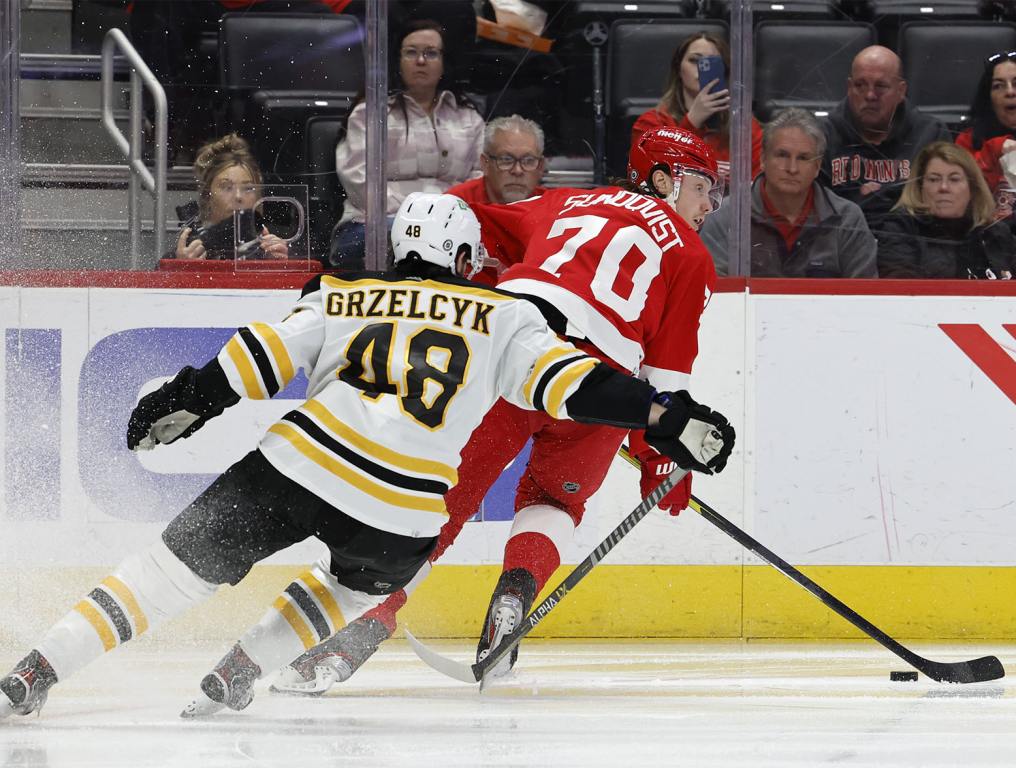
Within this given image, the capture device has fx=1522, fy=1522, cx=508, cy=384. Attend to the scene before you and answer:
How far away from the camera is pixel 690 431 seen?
2609mm

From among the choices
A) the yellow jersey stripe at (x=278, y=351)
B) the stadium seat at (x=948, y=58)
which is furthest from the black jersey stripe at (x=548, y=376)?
the stadium seat at (x=948, y=58)

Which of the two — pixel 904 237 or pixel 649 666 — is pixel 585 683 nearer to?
pixel 649 666

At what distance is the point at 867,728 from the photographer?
271 centimetres

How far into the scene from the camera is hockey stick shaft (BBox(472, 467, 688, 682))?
3.13m

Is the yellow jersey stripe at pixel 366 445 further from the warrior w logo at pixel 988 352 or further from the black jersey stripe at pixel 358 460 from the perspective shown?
the warrior w logo at pixel 988 352

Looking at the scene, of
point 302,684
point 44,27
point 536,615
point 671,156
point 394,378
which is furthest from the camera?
point 44,27

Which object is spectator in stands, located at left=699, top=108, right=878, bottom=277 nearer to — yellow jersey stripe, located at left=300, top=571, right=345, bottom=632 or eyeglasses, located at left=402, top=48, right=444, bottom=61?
eyeglasses, located at left=402, top=48, right=444, bottom=61

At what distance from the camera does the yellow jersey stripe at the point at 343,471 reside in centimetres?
257

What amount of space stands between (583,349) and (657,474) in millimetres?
351

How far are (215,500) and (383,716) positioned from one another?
1.80 ft

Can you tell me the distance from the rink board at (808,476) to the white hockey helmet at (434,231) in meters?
1.45

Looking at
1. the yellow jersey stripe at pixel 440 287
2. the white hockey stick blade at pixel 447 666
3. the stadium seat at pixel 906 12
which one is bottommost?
the white hockey stick blade at pixel 447 666

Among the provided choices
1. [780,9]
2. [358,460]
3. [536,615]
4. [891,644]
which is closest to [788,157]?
[780,9]

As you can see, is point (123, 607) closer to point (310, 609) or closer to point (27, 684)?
point (27, 684)
